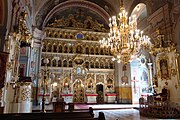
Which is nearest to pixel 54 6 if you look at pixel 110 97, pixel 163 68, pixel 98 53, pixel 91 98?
pixel 98 53

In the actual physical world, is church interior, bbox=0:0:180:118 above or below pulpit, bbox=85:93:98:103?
above

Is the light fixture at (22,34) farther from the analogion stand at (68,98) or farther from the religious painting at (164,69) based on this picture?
the analogion stand at (68,98)

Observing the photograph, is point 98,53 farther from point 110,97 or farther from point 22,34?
point 22,34

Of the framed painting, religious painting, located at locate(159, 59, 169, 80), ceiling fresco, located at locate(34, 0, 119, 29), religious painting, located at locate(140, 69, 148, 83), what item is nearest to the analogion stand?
ceiling fresco, located at locate(34, 0, 119, 29)

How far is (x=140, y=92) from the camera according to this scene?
16312 mm

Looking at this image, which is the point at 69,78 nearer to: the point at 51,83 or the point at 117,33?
the point at 51,83

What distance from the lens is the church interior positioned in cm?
828

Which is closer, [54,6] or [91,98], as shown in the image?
[91,98]

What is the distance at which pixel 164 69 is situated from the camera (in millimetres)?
8945

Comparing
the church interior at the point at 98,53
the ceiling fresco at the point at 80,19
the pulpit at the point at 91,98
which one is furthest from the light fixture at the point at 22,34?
the ceiling fresco at the point at 80,19

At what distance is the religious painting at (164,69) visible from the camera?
8.76 meters

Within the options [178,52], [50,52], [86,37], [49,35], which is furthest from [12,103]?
[86,37]

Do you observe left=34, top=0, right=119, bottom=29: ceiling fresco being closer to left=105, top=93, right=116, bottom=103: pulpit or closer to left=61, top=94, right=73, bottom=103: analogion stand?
left=61, top=94, right=73, bottom=103: analogion stand

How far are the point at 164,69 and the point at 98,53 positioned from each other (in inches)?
377
